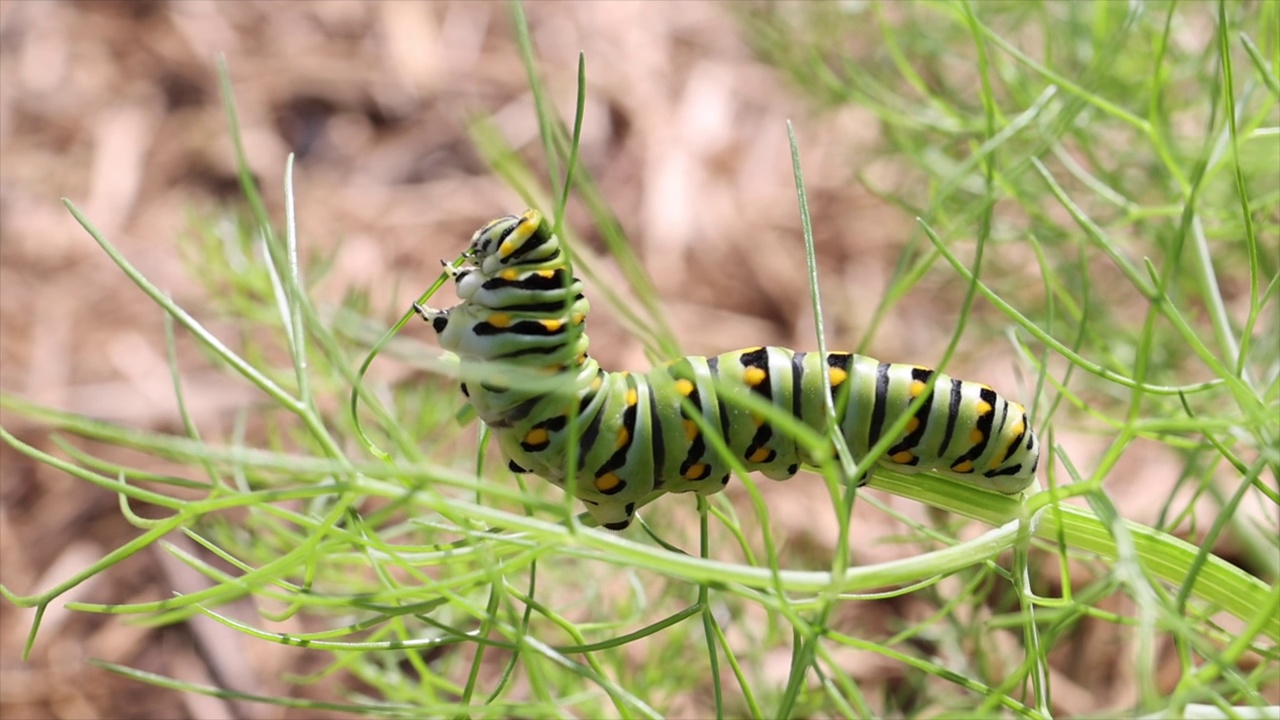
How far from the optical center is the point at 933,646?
2422mm

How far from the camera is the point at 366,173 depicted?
135 inches

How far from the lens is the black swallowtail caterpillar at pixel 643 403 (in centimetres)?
108

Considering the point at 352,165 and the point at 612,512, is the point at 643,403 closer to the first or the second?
the point at 612,512

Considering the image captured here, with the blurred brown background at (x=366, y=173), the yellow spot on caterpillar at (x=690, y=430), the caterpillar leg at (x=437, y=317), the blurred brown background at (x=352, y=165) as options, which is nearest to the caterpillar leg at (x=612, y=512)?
the yellow spot on caterpillar at (x=690, y=430)

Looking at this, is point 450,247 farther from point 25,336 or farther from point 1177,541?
point 1177,541

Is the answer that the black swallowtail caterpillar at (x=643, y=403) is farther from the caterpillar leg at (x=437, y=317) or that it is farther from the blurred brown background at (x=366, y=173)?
the blurred brown background at (x=366, y=173)

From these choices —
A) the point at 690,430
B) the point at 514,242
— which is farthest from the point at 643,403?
the point at 514,242

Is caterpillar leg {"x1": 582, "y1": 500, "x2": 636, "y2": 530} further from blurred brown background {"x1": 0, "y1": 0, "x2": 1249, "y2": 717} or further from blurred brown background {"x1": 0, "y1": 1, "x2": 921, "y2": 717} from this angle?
blurred brown background {"x1": 0, "y1": 1, "x2": 921, "y2": 717}

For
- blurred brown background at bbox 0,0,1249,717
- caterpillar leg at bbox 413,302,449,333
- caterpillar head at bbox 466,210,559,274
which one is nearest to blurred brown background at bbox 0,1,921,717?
blurred brown background at bbox 0,0,1249,717

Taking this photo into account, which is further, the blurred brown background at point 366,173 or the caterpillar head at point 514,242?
the blurred brown background at point 366,173

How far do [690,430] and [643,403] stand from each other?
5cm

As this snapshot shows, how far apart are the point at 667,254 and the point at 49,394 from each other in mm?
1657

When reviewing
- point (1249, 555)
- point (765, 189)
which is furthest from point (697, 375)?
point (765, 189)

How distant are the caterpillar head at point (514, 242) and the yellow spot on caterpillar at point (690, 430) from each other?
0.21 meters
